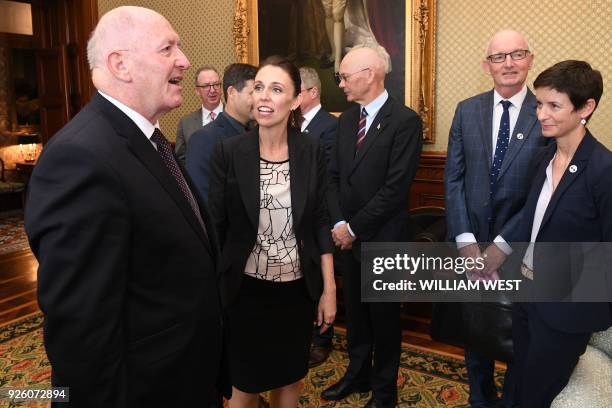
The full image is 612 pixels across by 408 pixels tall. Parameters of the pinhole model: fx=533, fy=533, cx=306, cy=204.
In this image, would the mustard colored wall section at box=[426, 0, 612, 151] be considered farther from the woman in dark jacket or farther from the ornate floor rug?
the ornate floor rug

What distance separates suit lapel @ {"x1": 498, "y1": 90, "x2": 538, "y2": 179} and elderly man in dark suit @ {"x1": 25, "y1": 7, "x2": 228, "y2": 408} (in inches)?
67.4

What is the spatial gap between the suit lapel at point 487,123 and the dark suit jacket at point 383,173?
326 millimetres

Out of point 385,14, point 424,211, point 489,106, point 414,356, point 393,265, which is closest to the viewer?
point 489,106

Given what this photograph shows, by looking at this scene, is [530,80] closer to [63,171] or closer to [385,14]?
[385,14]

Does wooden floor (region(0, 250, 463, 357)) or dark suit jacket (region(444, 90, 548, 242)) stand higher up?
dark suit jacket (region(444, 90, 548, 242))

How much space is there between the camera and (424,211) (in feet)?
14.1

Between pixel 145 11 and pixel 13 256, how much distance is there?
5.97 metres

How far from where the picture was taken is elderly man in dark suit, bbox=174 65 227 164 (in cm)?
457

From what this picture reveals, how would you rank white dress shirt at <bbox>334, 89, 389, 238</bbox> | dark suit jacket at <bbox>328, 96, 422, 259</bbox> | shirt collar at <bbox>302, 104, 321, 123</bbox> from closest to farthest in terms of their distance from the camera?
dark suit jacket at <bbox>328, 96, 422, 259</bbox> < white dress shirt at <bbox>334, 89, 389, 238</bbox> < shirt collar at <bbox>302, 104, 321, 123</bbox>

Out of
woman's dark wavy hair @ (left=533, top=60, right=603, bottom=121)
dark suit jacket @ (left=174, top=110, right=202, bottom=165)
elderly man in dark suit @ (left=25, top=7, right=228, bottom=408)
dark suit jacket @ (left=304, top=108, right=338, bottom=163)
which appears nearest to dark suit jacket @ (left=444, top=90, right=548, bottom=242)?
woman's dark wavy hair @ (left=533, top=60, right=603, bottom=121)

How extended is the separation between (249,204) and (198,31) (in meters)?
4.94

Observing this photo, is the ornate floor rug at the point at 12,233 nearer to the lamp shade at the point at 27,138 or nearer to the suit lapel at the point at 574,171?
the lamp shade at the point at 27,138

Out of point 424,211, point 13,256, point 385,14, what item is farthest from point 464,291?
point 13,256

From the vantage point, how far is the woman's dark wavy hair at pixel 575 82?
7.03ft
